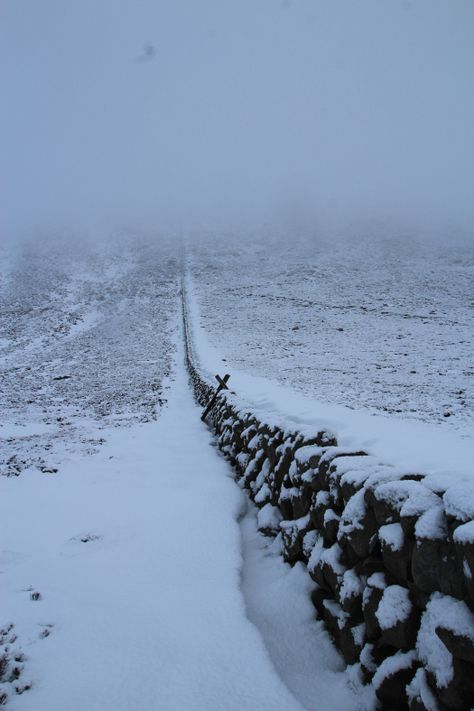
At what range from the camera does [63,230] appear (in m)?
57.8

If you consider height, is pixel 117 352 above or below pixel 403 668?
below

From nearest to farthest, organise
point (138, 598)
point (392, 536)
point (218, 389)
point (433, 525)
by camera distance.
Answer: point (433, 525) < point (392, 536) < point (138, 598) < point (218, 389)

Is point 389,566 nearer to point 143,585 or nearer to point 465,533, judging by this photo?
point 465,533

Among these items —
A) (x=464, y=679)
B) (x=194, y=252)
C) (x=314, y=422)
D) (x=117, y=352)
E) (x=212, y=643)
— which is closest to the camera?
(x=464, y=679)

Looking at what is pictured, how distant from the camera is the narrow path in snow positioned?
270 centimetres

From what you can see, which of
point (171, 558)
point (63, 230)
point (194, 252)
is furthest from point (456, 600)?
point (63, 230)

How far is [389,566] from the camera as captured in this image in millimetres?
2668

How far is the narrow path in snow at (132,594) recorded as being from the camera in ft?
8.86

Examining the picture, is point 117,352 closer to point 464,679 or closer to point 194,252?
point 464,679

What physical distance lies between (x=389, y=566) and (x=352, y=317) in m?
22.0

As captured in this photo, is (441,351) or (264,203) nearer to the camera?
(441,351)

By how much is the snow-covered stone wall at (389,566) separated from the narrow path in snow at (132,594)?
2.03 ft

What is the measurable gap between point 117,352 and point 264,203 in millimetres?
58446

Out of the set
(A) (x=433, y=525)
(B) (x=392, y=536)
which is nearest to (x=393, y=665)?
(B) (x=392, y=536)
